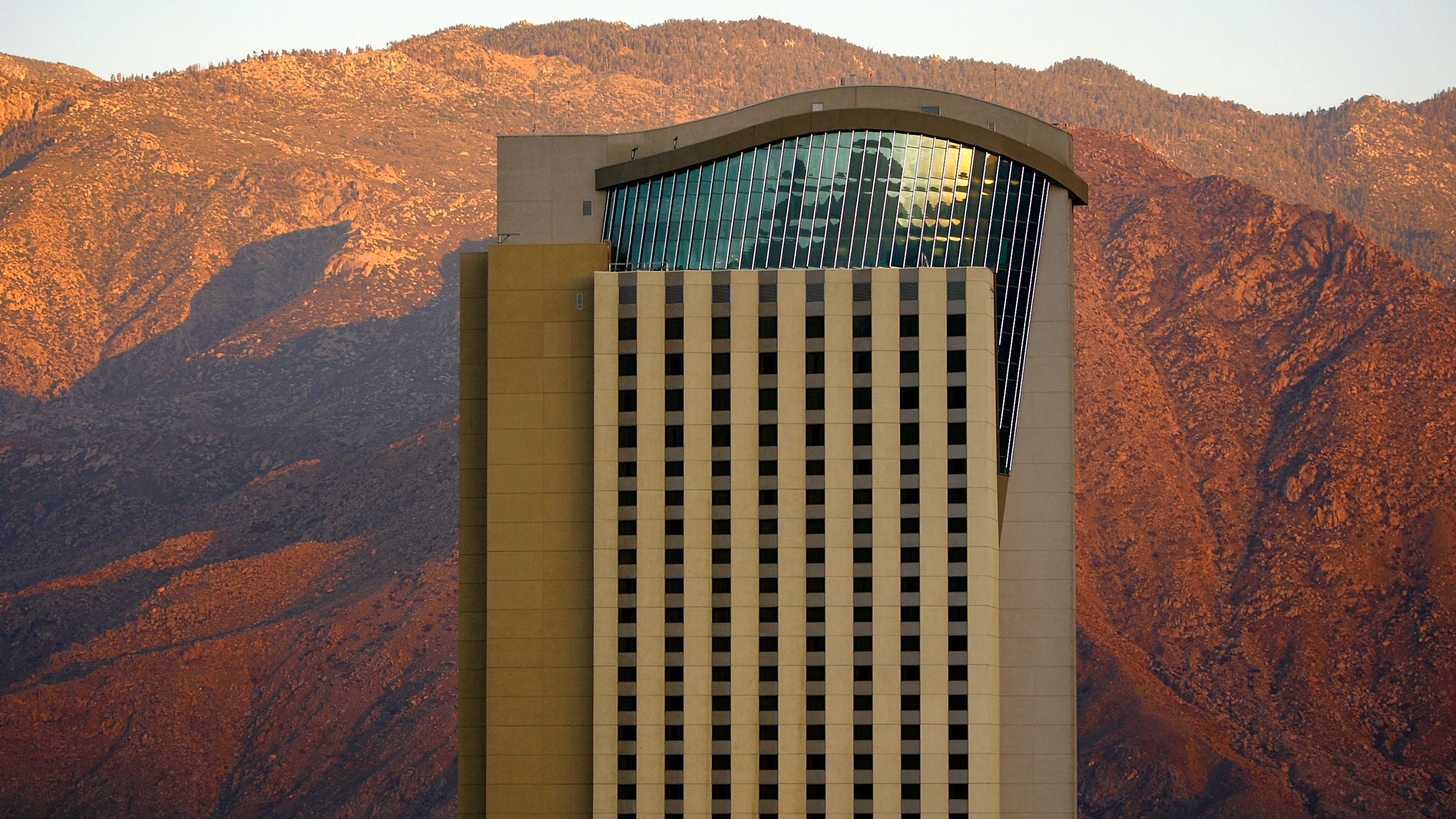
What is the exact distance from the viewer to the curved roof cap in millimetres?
153500

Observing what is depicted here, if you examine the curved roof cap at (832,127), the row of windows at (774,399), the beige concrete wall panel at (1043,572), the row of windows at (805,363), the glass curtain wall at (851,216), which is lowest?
the beige concrete wall panel at (1043,572)

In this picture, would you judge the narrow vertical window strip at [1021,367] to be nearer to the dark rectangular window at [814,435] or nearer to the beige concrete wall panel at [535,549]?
the dark rectangular window at [814,435]

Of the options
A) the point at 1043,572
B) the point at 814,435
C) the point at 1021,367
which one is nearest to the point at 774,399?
the point at 814,435

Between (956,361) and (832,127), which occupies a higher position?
(832,127)

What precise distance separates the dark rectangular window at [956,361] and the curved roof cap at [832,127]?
25.6 m

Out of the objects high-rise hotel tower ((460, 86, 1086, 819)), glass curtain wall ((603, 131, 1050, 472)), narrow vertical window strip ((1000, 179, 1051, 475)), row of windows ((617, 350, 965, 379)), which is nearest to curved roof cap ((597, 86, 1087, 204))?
glass curtain wall ((603, 131, 1050, 472))

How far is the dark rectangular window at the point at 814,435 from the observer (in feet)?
439

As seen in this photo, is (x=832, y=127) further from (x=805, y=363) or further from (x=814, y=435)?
(x=814, y=435)

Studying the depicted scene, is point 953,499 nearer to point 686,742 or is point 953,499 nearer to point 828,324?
point 828,324

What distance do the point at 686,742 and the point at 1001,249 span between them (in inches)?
1720

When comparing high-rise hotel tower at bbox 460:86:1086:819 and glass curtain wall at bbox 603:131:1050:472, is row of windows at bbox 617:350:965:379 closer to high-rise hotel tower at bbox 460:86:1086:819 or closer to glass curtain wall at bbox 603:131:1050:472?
high-rise hotel tower at bbox 460:86:1086:819

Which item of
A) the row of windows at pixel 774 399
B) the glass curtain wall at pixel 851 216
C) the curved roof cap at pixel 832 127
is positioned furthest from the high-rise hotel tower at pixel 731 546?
the curved roof cap at pixel 832 127

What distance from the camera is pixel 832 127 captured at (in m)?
155

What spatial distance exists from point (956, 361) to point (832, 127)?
88.6 ft
